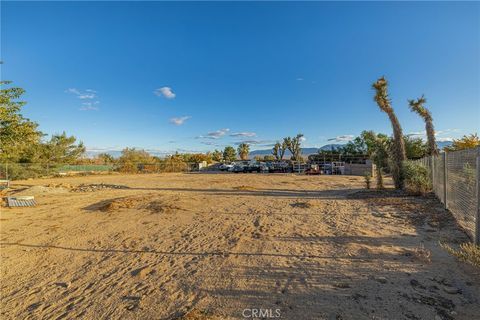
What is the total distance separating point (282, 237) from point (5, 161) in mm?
30185

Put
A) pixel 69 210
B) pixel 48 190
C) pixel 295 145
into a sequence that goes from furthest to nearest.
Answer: pixel 295 145 → pixel 48 190 → pixel 69 210

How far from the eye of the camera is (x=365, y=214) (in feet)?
24.3

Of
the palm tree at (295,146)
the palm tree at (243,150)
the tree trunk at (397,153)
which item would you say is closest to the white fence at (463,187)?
the tree trunk at (397,153)

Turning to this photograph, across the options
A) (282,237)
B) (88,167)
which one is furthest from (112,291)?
(88,167)

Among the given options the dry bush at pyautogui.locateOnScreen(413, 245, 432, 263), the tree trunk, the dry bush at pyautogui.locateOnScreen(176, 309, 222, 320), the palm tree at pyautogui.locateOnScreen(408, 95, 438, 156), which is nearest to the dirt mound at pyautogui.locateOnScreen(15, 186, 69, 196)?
the dry bush at pyautogui.locateOnScreen(176, 309, 222, 320)

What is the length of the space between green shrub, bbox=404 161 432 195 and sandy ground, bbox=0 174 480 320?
316cm

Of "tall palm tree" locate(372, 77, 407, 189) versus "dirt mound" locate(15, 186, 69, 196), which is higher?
"tall palm tree" locate(372, 77, 407, 189)

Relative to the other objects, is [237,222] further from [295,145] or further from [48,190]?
[295,145]

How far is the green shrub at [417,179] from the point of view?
1018 centimetres

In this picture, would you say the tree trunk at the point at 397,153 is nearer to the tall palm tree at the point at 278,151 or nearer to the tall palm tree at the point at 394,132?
the tall palm tree at the point at 394,132

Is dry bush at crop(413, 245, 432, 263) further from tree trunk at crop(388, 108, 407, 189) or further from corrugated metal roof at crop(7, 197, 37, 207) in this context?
corrugated metal roof at crop(7, 197, 37, 207)

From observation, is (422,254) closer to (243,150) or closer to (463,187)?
(463,187)

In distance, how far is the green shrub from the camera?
10.2 meters

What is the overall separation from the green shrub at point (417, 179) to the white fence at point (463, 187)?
2814 millimetres
